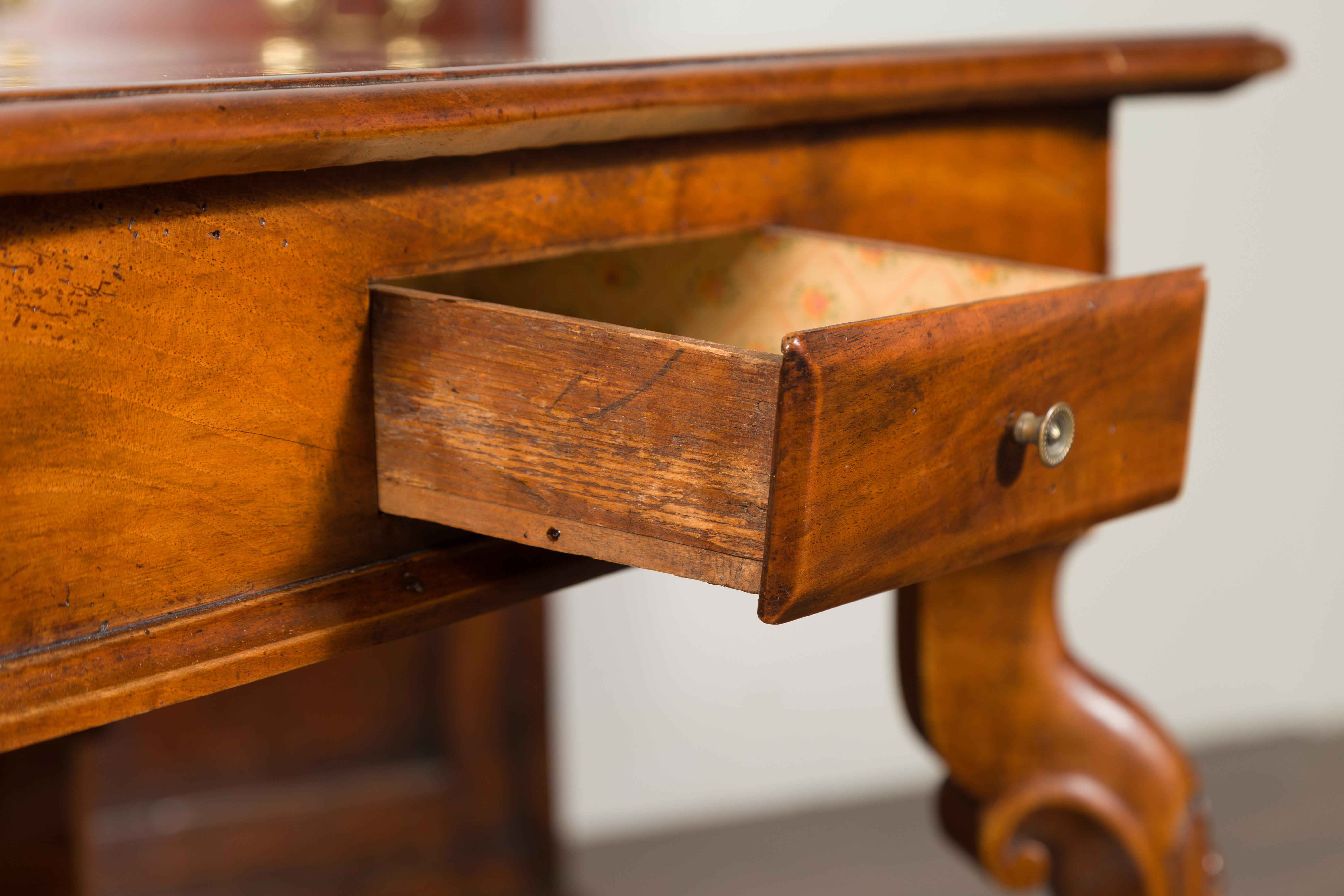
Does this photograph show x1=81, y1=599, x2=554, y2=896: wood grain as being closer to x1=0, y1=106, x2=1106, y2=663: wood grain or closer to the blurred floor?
the blurred floor

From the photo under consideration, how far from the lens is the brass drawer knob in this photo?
480 millimetres

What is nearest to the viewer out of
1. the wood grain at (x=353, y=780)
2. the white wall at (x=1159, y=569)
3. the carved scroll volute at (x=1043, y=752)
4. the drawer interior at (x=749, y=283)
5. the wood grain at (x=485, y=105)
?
the wood grain at (x=485, y=105)

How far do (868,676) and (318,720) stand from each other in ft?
2.34

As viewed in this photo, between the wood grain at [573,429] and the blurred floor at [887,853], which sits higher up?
the wood grain at [573,429]

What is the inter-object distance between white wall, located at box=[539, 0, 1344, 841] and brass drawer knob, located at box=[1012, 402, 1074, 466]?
1.12 m

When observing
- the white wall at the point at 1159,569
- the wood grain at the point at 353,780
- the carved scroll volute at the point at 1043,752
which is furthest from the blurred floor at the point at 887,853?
the carved scroll volute at the point at 1043,752

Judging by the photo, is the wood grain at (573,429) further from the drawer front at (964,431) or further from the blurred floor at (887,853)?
the blurred floor at (887,853)

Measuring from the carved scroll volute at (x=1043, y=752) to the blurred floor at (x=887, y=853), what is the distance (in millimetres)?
899

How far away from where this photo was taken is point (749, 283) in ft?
2.11

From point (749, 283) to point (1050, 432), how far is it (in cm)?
19

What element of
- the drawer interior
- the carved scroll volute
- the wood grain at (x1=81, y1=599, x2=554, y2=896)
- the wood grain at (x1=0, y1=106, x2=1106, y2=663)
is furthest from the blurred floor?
the wood grain at (x1=0, y1=106, x2=1106, y2=663)

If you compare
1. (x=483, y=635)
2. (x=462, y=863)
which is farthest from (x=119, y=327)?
(x=462, y=863)

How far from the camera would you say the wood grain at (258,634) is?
411 millimetres

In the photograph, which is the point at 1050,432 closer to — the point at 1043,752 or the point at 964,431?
the point at 964,431
